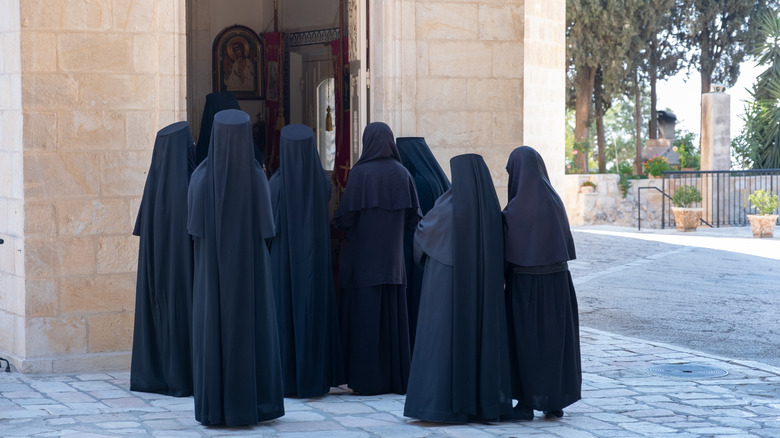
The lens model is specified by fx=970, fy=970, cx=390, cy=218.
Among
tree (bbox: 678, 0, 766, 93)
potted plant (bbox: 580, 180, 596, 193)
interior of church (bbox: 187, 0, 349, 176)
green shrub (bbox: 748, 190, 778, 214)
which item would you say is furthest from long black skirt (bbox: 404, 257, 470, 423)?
tree (bbox: 678, 0, 766, 93)

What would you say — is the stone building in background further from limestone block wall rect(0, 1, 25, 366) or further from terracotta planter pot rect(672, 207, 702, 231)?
terracotta planter pot rect(672, 207, 702, 231)

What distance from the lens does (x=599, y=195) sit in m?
22.5

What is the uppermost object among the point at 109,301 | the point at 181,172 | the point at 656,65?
the point at 656,65

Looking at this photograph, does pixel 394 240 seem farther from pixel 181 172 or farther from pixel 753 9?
pixel 753 9

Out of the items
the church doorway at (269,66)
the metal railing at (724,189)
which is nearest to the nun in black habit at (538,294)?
the church doorway at (269,66)

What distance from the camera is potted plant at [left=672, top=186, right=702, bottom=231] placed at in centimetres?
1948

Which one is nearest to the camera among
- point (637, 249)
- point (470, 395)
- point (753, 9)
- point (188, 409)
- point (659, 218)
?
point (470, 395)

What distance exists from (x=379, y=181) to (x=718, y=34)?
25.5 meters

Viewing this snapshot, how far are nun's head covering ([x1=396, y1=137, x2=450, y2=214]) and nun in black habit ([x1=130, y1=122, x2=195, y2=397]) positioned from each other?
160 cm

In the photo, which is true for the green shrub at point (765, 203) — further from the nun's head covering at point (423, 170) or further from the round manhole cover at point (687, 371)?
the nun's head covering at point (423, 170)

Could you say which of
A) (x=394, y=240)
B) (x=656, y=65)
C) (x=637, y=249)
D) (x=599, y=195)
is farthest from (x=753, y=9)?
(x=394, y=240)

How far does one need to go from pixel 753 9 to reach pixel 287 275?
2562cm

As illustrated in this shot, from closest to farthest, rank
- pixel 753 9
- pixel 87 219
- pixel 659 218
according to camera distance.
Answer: pixel 87 219 < pixel 659 218 < pixel 753 9

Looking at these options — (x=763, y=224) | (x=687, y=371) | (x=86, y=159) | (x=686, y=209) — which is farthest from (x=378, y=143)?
(x=686, y=209)
